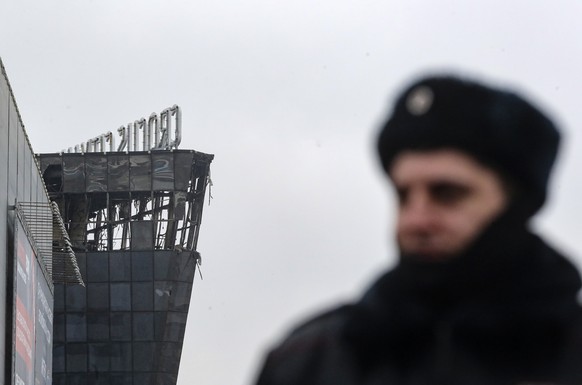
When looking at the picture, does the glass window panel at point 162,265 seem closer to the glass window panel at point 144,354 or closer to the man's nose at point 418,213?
the glass window panel at point 144,354

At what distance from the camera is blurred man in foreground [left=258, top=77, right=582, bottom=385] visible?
2117 mm

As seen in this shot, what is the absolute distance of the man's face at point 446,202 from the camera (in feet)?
7.16

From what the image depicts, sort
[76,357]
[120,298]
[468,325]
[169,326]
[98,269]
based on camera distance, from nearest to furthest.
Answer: [468,325], [76,357], [120,298], [169,326], [98,269]

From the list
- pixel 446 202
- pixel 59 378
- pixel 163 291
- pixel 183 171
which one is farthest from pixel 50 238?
pixel 446 202

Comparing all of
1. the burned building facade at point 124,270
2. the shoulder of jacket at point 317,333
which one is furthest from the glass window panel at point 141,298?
the shoulder of jacket at point 317,333

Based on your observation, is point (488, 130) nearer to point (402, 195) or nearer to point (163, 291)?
point (402, 195)

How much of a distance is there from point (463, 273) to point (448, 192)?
4.2 inches

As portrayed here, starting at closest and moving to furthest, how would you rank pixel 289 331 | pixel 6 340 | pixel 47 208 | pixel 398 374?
1. pixel 398 374
2. pixel 289 331
3. pixel 6 340
4. pixel 47 208

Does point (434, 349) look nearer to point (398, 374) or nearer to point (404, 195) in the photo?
point (398, 374)

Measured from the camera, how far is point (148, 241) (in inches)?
3174

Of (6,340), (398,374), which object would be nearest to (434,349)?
(398,374)

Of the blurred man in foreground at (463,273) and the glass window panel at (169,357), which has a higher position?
the blurred man in foreground at (463,273)

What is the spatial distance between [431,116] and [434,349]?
30 cm

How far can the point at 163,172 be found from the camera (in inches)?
3135
